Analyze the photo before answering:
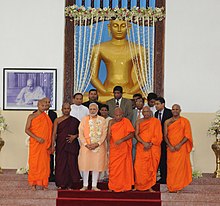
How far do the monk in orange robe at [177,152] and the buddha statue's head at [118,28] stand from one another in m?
3.21

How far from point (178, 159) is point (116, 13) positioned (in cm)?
411

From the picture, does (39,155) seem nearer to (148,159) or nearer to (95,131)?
(95,131)

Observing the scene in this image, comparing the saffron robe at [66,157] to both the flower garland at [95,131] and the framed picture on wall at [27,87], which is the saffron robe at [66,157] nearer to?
the flower garland at [95,131]

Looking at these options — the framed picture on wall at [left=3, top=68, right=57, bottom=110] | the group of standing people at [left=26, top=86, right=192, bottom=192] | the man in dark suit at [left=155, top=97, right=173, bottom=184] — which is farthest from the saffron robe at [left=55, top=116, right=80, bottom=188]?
the framed picture on wall at [left=3, top=68, right=57, bottom=110]

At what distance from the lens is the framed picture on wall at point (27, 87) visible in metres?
11.4

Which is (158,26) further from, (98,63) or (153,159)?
(153,159)

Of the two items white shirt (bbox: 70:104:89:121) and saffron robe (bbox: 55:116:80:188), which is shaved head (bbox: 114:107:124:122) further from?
white shirt (bbox: 70:104:89:121)

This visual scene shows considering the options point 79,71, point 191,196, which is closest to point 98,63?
point 79,71

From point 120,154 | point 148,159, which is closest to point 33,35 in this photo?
point 120,154

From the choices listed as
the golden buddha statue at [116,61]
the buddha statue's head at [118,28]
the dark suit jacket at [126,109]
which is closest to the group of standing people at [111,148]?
the dark suit jacket at [126,109]

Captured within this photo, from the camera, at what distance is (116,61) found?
38.1 feet

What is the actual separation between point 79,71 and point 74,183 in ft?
10.3

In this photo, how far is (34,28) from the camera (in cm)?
1148

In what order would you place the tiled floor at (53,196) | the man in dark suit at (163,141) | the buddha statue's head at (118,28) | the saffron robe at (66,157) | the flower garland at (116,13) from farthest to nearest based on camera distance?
→ the buddha statue's head at (118,28), the flower garland at (116,13), the man in dark suit at (163,141), the saffron robe at (66,157), the tiled floor at (53,196)
